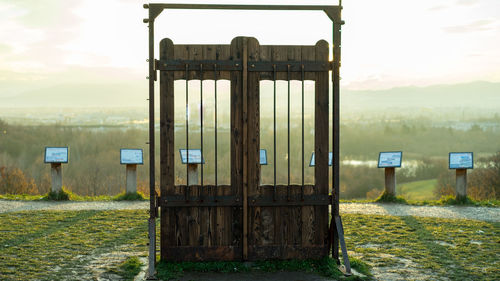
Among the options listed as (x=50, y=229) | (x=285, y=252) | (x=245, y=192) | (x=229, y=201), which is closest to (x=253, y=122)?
(x=245, y=192)

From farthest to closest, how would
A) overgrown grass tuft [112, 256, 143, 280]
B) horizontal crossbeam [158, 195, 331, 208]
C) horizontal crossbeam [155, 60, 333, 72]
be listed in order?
1. horizontal crossbeam [158, 195, 331, 208]
2. horizontal crossbeam [155, 60, 333, 72]
3. overgrown grass tuft [112, 256, 143, 280]

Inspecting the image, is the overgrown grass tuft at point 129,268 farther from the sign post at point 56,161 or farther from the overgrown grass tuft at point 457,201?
the overgrown grass tuft at point 457,201

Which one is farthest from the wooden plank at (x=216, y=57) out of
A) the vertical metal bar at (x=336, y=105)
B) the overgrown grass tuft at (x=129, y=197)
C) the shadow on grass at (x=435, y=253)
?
the overgrown grass tuft at (x=129, y=197)

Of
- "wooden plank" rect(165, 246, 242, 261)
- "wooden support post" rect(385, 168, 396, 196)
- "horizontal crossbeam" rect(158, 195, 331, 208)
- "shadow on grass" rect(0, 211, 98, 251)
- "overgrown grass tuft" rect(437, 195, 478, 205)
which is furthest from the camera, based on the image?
"wooden support post" rect(385, 168, 396, 196)

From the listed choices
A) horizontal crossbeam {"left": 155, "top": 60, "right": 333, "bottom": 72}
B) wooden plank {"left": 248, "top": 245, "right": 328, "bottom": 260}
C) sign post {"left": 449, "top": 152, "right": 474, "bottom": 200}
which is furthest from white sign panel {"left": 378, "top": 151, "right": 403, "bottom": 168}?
horizontal crossbeam {"left": 155, "top": 60, "right": 333, "bottom": 72}

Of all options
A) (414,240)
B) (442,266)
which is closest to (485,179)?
(414,240)

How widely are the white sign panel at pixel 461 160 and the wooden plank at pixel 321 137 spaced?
23.9 ft

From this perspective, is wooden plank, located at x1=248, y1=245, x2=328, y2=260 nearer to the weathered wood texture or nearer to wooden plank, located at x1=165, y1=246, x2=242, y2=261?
the weathered wood texture

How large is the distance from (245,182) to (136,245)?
2575 mm

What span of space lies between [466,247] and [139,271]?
487cm

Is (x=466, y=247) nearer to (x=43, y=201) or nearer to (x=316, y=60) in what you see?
(x=316, y=60)

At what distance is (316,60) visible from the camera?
7340mm

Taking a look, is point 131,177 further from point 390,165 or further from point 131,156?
point 390,165

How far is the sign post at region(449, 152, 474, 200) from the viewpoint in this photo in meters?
13.6
